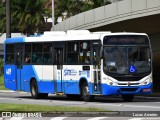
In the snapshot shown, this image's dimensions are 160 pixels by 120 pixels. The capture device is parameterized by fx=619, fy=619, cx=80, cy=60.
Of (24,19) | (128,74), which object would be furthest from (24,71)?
(24,19)

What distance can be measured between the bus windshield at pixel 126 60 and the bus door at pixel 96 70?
35 centimetres

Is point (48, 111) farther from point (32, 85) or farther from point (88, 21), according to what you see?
point (88, 21)

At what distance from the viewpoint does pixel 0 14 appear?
255ft

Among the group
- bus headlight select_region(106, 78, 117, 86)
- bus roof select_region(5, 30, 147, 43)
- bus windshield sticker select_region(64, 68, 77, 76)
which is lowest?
bus headlight select_region(106, 78, 117, 86)

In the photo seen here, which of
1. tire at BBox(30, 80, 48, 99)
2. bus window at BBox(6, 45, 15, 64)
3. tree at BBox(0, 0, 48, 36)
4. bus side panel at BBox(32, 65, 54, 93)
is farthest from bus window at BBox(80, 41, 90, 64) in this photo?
tree at BBox(0, 0, 48, 36)

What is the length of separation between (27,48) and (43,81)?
1975mm

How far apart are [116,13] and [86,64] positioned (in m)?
9.51

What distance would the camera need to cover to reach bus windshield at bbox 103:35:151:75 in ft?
84.4

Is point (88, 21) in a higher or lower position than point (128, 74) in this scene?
higher

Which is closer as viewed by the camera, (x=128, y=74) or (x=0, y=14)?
(x=128, y=74)

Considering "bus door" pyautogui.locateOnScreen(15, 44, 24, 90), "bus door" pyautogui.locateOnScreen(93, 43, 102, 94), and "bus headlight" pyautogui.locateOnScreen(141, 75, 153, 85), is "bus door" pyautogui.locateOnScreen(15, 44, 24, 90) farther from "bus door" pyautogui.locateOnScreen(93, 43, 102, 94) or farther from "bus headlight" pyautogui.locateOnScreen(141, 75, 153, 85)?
"bus headlight" pyautogui.locateOnScreen(141, 75, 153, 85)

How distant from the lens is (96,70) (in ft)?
85.4

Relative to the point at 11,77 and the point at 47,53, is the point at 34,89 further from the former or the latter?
the point at 47,53

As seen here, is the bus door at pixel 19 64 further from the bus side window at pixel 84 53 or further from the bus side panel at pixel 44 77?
the bus side window at pixel 84 53
